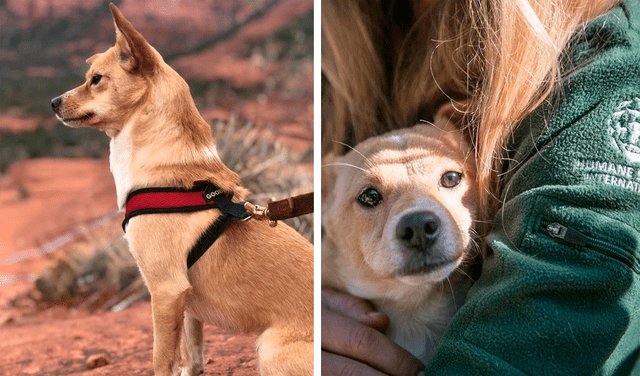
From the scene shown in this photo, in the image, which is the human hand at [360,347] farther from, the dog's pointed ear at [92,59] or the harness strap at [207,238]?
the dog's pointed ear at [92,59]

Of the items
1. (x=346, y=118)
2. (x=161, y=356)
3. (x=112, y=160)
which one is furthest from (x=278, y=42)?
(x=161, y=356)

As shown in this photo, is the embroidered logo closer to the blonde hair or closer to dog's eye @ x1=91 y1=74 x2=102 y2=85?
the blonde hair

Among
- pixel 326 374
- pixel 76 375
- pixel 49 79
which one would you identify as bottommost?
pixel 326 374

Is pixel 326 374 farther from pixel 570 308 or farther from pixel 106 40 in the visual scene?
pixel 106 40

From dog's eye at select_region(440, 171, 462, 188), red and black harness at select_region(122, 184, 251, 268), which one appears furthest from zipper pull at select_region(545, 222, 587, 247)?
red and black harness at select_region(122, 184, 251, 268)

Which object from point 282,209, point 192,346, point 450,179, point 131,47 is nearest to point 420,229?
point 450,179

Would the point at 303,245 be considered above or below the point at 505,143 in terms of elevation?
below

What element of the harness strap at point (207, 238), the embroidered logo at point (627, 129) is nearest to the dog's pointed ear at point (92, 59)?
the harness strap at point (207, 238)
